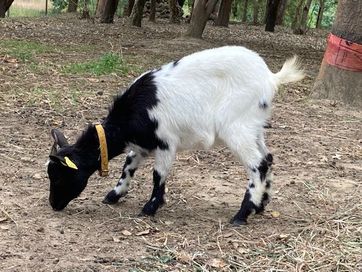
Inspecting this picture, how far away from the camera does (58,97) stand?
7246 mm

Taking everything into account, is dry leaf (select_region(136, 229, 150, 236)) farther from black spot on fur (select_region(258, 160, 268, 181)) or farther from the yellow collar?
black spot on fur (select_region(258, 160, 268, 181))

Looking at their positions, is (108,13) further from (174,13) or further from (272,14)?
(272,14)

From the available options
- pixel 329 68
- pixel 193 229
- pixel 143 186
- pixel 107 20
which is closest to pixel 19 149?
pixel 143 186

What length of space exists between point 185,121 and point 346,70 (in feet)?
14.0

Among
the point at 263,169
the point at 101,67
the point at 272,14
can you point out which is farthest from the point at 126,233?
the point at 272,14

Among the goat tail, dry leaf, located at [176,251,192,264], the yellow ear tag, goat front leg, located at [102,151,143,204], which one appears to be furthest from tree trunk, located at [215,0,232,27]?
dry leaf, located at [176,251,192,264]

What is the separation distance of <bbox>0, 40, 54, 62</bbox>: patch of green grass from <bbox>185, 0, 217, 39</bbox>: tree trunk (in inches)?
138

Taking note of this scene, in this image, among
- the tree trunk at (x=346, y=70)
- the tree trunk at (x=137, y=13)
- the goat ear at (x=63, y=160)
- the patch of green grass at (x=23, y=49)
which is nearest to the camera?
the goat ear at (x=63, y=160)

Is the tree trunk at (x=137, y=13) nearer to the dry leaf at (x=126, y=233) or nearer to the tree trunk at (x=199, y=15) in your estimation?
the tree trunk at (x=199, y=15)

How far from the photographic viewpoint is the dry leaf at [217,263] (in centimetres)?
339

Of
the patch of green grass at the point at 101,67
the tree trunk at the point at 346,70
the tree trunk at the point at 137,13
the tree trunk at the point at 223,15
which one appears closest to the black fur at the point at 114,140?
the tree trunk at the point at 346,70

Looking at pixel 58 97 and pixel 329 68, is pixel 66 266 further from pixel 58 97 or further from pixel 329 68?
pixel 329 68

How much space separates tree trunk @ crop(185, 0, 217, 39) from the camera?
42.2 feet

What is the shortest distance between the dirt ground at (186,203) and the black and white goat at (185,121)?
0.26m
